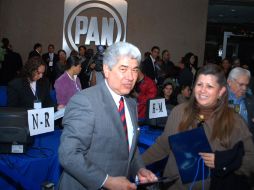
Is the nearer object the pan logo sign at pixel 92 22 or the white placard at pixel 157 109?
the white placard at pixel 157 109

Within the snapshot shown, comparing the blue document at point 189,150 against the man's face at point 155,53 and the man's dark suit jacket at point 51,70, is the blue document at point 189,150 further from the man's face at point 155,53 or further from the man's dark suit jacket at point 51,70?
the man's dark suit jacket at point 51,70

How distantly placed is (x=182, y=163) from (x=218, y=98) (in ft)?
1.31

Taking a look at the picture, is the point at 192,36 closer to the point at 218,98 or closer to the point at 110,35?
the point at 110,35

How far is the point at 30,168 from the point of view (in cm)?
248

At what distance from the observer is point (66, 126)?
146cm

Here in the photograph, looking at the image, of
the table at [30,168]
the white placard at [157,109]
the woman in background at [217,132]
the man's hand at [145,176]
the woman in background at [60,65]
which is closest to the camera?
the man's hand at [145,176]

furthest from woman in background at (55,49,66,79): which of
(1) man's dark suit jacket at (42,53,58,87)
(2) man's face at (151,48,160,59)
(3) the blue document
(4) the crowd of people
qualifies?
(3) the blue document

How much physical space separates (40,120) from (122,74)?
56.1 inches

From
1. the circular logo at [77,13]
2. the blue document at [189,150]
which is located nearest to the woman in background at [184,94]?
the blue document at [189,150]

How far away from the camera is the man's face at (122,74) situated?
4.99 feet

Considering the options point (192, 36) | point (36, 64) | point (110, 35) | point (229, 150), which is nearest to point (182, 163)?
point (229, 150)

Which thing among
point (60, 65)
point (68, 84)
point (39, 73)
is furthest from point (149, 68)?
point (39, 73)

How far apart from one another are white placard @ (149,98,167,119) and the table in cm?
108

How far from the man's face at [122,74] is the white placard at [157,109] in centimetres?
194
